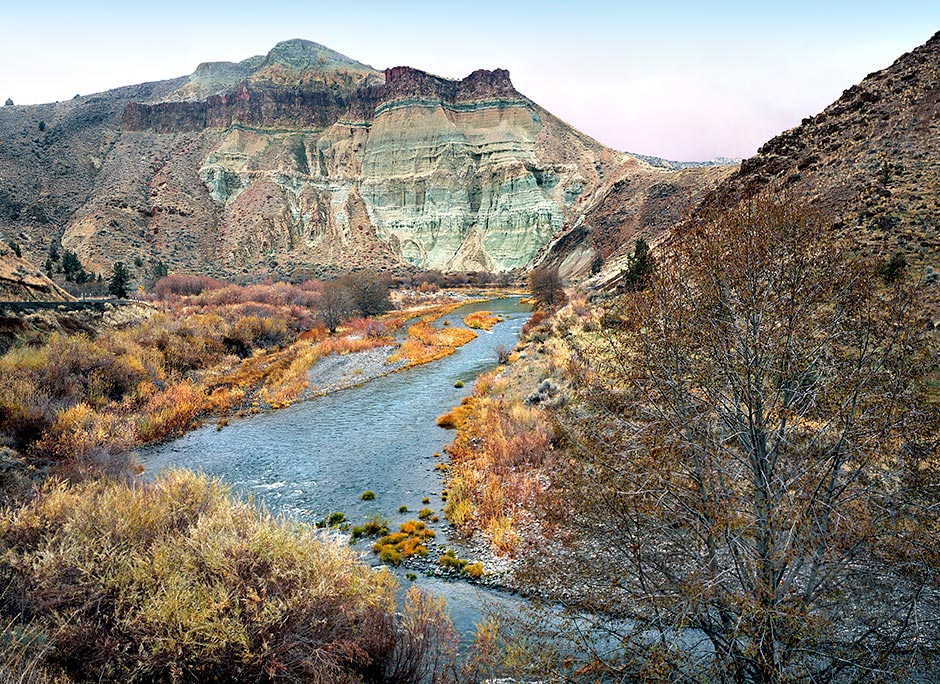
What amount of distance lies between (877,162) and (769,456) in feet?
80.9

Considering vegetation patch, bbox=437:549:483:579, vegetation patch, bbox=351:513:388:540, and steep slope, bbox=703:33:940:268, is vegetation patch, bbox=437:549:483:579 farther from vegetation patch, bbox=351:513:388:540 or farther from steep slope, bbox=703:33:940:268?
steep slope, bbox=703:33:940:268

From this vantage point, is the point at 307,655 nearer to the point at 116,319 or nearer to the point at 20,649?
the point at 20,649

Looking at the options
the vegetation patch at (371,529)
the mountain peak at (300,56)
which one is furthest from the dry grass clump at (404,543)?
the mountain peak at (300,56)

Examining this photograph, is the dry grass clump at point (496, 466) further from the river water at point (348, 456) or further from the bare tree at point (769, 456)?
the bare tree at point (769, 456)

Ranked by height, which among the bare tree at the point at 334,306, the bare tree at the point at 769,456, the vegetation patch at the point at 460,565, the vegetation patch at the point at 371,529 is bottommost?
the vegetation patch at the point at 371,529

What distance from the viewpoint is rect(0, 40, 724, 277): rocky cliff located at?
3007 inches

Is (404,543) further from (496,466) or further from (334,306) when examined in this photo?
(334,306)

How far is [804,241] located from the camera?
5.88 metres

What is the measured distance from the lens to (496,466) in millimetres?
14633

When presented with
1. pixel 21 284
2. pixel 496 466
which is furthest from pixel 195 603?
pixel 21 284

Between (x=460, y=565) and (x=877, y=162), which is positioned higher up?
(x=877, y=162)

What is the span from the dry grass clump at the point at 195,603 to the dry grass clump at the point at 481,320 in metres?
36.5

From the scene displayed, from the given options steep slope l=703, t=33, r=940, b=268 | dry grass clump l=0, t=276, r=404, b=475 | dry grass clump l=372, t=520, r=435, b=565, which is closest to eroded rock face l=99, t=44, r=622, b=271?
dry grass clump l=0, t=276, r=404, b=475

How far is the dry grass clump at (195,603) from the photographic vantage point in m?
5.71
